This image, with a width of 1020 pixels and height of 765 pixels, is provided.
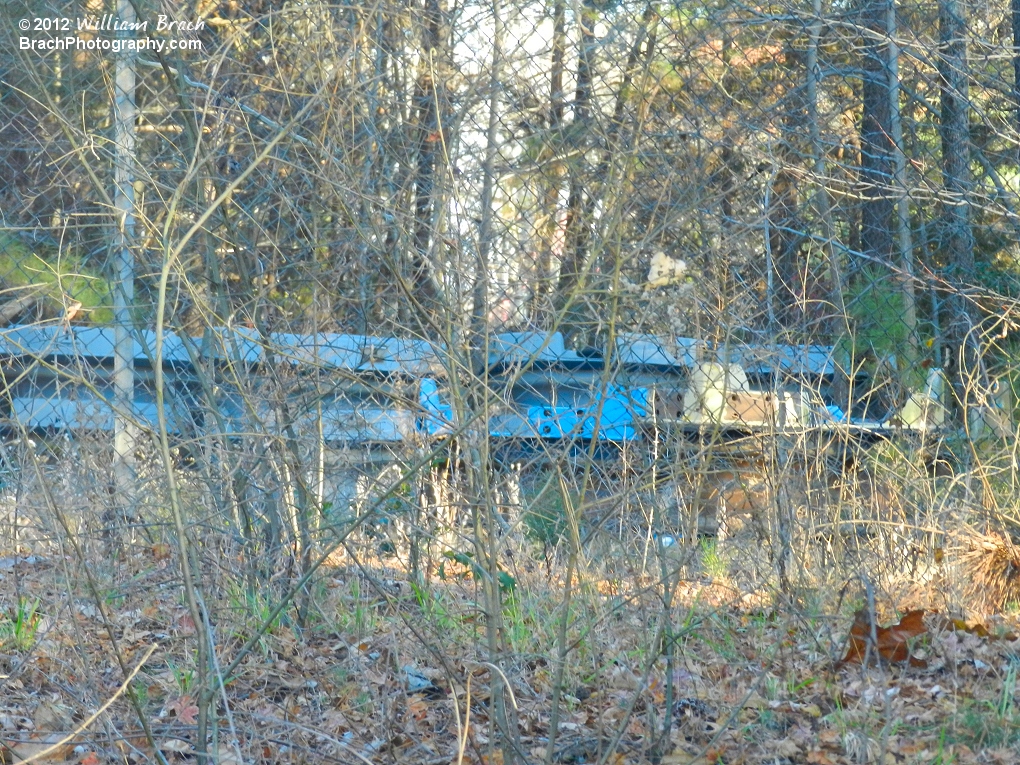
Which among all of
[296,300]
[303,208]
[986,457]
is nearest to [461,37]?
[303,208]

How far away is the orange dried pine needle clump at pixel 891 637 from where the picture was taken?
8.98 feet

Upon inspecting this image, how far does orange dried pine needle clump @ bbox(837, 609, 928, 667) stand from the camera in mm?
2738

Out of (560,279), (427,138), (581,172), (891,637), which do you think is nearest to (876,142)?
(581,172)

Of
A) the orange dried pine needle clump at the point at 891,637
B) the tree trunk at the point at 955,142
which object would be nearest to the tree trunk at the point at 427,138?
the orange dried pine needle clump at the point at 891,637

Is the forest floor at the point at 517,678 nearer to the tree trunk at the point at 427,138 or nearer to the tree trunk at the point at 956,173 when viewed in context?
the tree trunk at the point at 427,138

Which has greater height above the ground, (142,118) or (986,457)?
(142,118)

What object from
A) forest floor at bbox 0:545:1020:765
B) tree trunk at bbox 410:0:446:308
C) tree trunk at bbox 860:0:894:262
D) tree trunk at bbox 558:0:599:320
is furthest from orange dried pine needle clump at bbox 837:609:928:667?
tree trunk at bbox 860:0:894:262

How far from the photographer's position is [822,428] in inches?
137

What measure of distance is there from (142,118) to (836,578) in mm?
2930

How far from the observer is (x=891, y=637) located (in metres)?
2.79

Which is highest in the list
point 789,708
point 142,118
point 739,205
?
point 142,118

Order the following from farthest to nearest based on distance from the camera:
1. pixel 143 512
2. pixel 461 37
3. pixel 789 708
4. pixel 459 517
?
pixel 143 512, pixel 459 517, pixel 461 37, pixel 789 708

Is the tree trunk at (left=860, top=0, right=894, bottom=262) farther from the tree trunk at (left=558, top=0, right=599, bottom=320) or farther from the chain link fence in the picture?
the tree trunk at (left=558, top=0, right=599, bottom=320)

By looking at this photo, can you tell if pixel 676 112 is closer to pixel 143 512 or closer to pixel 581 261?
pixel 581 261
